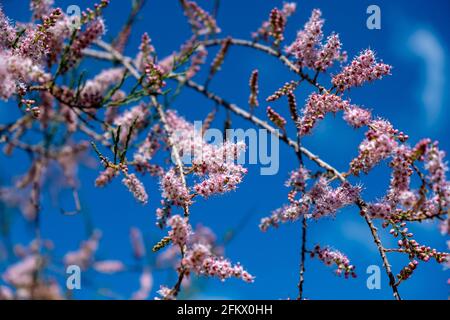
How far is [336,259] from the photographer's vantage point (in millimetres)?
2600

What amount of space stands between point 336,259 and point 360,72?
1.08 m

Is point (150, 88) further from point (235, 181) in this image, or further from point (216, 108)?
point (235, 181)

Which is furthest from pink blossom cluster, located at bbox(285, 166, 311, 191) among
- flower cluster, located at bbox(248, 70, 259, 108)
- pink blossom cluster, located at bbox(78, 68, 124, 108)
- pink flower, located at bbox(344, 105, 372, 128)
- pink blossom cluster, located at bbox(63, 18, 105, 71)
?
pink blossom cluster, located at bbox(78, 68, 124, 108)

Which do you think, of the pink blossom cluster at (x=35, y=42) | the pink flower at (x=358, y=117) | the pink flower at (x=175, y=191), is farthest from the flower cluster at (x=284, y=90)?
the pink blossom cluster at (x=35, y=42)

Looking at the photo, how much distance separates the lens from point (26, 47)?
256cm

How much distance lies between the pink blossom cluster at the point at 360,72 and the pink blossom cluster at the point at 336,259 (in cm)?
94

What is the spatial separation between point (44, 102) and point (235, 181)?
10.3 ft

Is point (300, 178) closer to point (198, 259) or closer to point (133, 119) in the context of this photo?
point (198, 259)

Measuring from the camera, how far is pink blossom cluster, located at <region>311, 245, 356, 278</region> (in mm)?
2568

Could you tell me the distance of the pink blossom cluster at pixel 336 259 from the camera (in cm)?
257

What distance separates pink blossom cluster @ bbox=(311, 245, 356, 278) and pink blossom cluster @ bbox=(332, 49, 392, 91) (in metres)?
0.94

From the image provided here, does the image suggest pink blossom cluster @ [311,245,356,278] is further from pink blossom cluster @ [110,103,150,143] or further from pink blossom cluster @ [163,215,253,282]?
pink blossom cluster @ [110,103,150,143]

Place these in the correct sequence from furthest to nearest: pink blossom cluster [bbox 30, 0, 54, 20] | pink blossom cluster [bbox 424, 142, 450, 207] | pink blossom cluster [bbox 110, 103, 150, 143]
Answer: pink blossom cluster [bbox 110, 103, 150, 143] < pink blossom cluster [bbox 30, 0, 54, 20] < pink blossom cluster [bbox 424, 142, 450, 207]

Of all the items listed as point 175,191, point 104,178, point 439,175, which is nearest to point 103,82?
point 104,178
